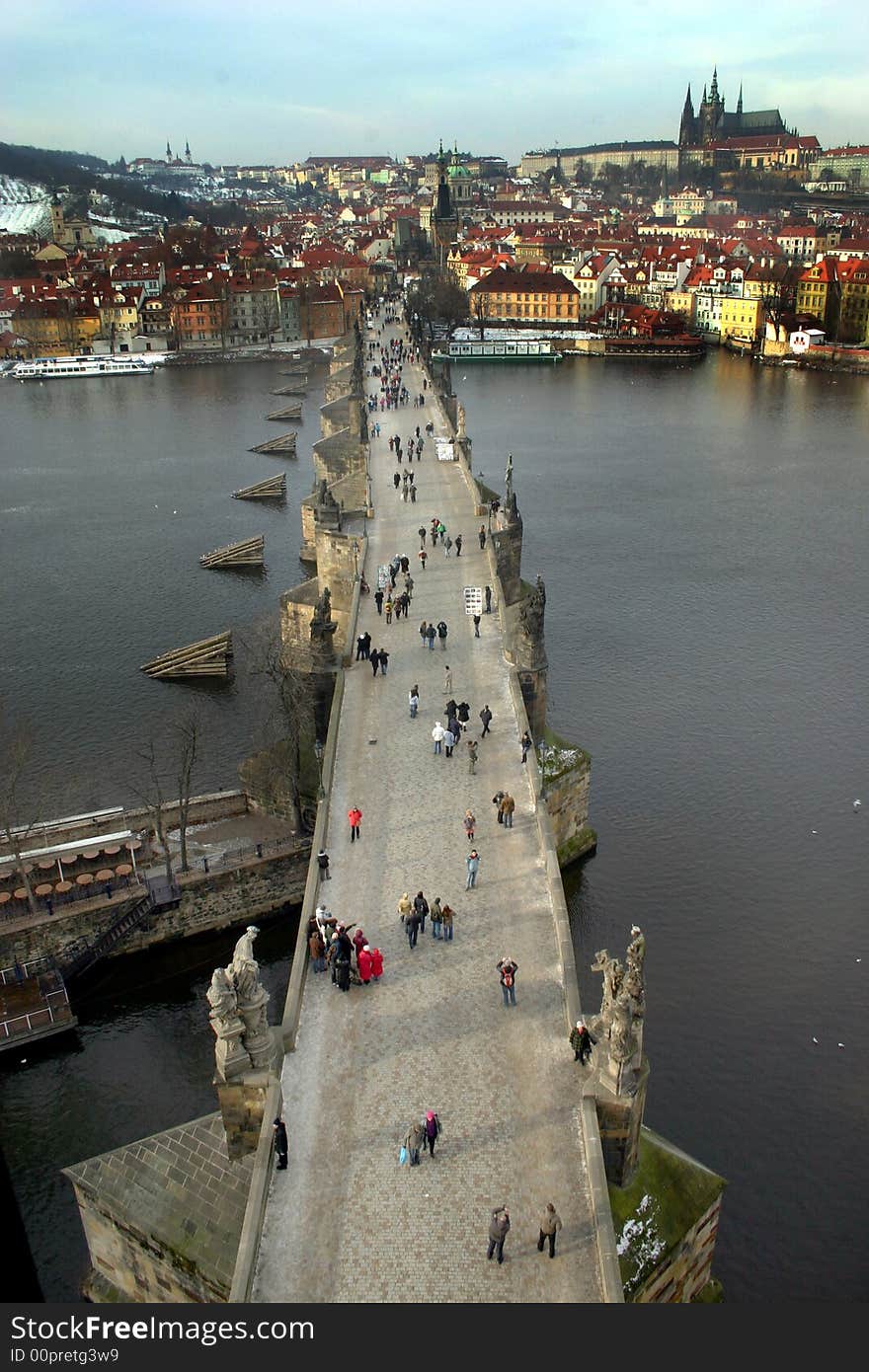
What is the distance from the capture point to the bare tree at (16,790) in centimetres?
2670

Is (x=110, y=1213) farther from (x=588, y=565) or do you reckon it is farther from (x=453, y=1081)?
(x=588, y=565)

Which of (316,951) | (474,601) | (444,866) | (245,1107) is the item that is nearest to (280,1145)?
(245,1107)

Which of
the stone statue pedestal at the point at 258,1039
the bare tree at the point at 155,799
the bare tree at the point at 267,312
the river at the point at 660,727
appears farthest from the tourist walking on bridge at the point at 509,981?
the bare tree at the point at 267,312

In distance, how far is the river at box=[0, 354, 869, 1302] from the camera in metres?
21.8

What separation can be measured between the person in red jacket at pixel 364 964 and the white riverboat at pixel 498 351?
109464 mm

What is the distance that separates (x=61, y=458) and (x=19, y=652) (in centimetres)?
3863

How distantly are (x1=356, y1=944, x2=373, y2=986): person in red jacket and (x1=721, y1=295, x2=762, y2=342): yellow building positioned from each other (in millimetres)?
120130

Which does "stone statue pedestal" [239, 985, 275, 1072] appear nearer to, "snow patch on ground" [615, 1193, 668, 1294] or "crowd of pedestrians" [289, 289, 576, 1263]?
"crowd of pedestrians" [289, 289, 576, 1263]

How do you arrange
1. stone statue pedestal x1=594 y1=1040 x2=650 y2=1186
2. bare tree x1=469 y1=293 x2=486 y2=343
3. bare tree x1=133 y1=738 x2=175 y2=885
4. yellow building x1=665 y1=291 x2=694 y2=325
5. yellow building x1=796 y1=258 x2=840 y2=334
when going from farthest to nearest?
1. bare tree x1=469 y1=293 x2=486 y2=343
2. yellow building x1=665 y1=291 x2=694 y2=325
3. yellow building x1=796 y1=258 x2=840 y2=334
4. bare tree x1=133 y1=738 x2=175 y2=885
5. stone statue pedestal x1=594 y1=1040 x2=650 y2=1186

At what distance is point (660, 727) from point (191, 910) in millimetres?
17360

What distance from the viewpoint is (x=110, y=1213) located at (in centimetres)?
1627

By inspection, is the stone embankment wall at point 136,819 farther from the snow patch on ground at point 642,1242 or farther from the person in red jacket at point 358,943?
the snow patch on ground at point 642,1242

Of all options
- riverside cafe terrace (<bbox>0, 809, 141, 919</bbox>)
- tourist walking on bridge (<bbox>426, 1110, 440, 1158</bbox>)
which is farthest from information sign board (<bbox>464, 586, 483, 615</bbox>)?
tourist walking on bridge (<bbox>426, 1110, 440, 1158</bbox>)

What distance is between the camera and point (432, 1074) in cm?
1527
